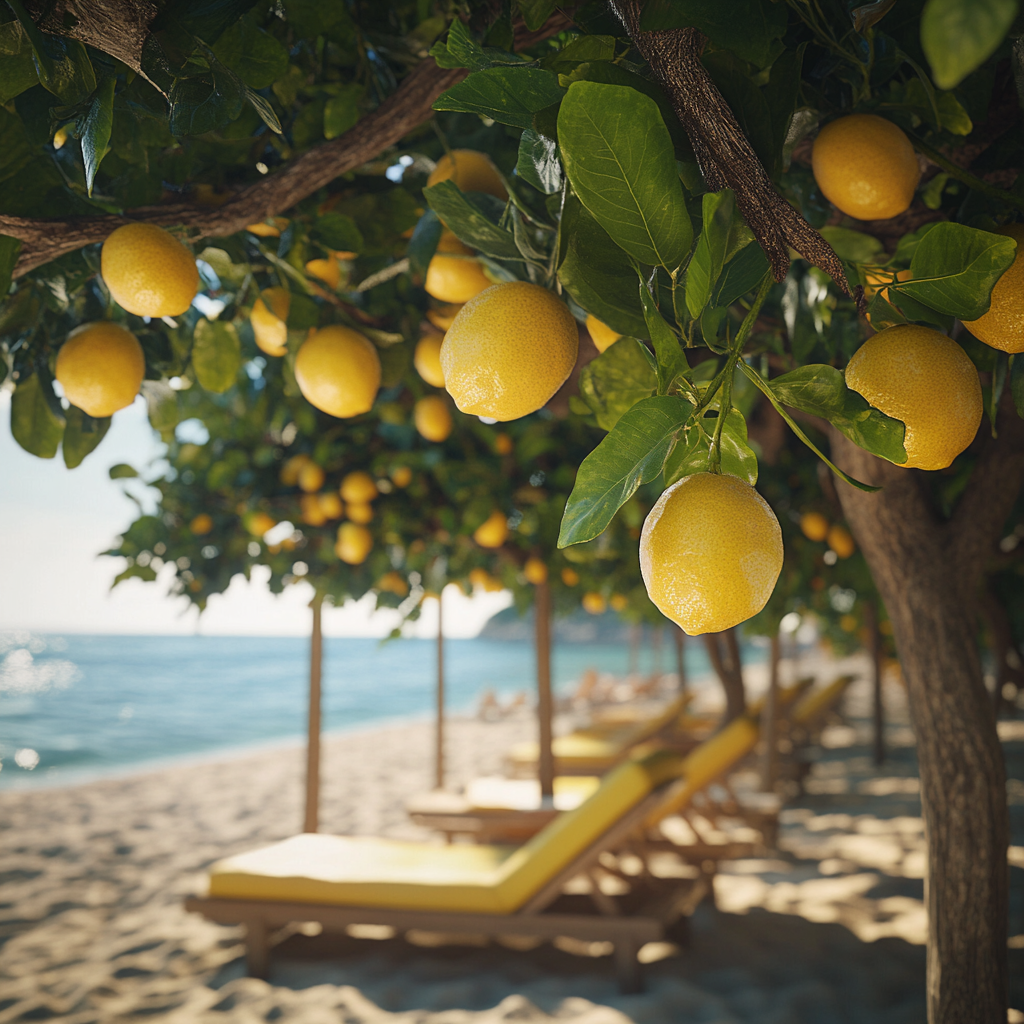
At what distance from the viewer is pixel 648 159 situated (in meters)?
0.39

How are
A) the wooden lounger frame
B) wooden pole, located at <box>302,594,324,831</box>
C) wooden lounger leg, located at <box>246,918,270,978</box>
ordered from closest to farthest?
the wooden lounger frame < wooden lounger leg, located at <box>246,918,270,978</box> < wooden pole, located at <box>302,594,324,831</box>

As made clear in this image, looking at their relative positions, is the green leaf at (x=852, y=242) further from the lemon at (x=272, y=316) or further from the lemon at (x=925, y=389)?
the lemon at (x=272, y=316)

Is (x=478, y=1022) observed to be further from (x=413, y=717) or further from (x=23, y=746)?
(x=413, y=717)

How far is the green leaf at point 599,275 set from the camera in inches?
18.9

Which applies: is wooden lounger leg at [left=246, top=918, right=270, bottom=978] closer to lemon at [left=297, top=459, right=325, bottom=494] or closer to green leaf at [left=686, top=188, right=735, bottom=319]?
lemon at [left=297, top=459, right=325, bottom=494]

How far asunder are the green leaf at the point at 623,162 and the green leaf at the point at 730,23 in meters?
0.09

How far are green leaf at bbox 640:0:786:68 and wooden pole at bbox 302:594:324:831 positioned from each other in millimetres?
2844

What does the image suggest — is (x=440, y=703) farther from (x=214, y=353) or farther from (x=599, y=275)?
(x=599, y=275)

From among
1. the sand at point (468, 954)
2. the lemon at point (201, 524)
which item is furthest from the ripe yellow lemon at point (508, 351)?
the lemon at point (201, 524)

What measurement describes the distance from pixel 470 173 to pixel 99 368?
1.45 feet

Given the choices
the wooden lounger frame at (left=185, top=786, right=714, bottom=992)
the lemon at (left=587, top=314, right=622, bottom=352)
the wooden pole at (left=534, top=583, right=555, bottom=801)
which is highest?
the lemon at (left=587, top=314, right=622, bottom=352)

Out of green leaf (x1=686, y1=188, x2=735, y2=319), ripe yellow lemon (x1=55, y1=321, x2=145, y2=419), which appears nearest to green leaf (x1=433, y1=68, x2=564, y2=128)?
green leaf (x1=686, y1=188, x2=735, y2=319)

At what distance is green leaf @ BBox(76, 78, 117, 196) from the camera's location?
1.62 ft

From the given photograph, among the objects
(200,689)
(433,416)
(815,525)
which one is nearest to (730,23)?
(433,416)
